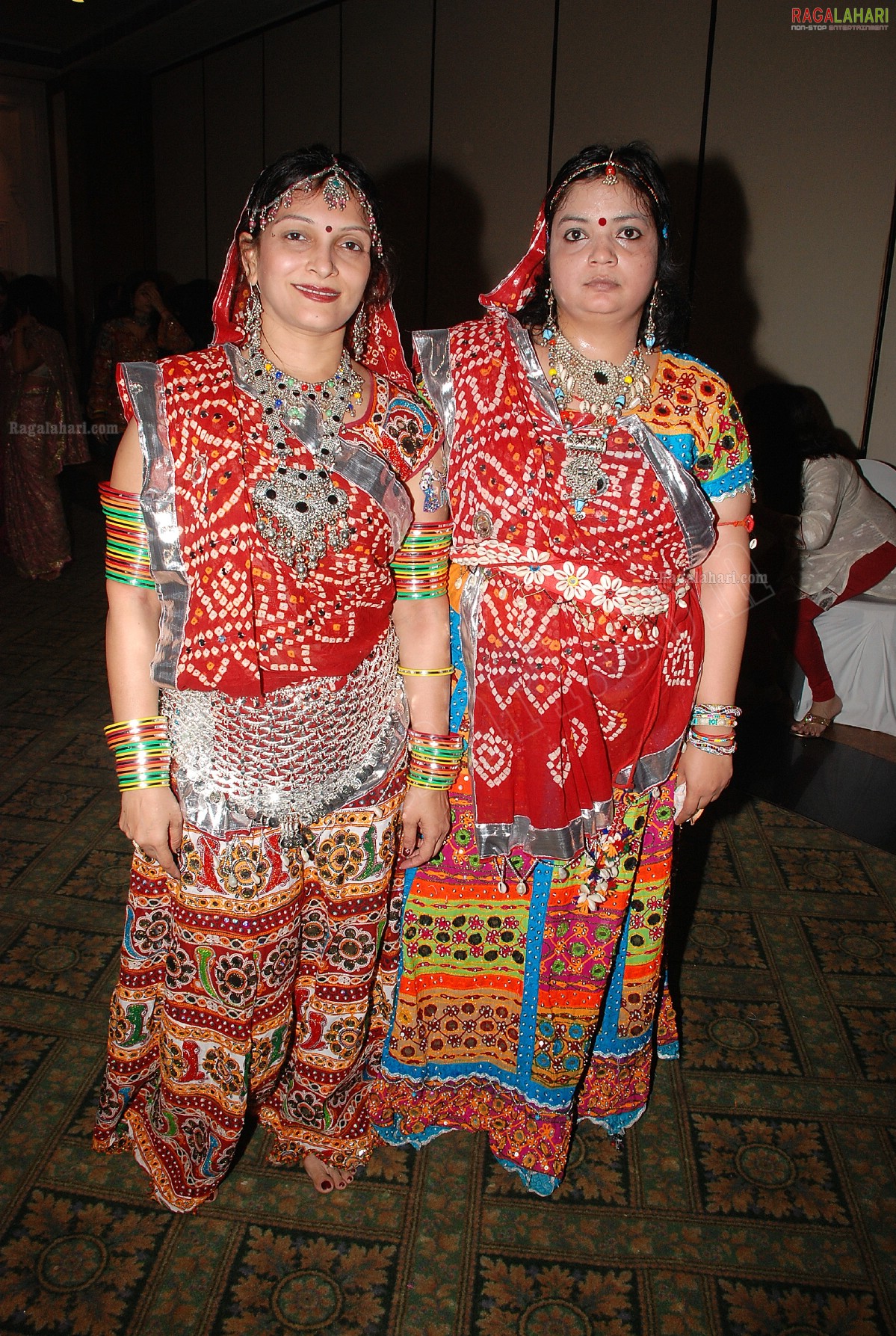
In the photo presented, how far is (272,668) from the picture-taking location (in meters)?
1.25

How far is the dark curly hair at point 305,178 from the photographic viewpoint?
118cm

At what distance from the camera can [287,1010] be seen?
1.46 m

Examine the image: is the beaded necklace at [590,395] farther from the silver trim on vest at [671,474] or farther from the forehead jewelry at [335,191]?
the forehead jewelry at [335,191]

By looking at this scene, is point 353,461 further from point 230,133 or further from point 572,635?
point 230,133

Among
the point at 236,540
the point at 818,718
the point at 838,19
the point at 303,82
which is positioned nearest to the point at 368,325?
the point at 236,540

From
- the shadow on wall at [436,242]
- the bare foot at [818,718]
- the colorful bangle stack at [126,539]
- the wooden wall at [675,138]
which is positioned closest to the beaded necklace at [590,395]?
the colorful bangle stack at [126,539]

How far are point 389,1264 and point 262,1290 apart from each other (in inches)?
7.7

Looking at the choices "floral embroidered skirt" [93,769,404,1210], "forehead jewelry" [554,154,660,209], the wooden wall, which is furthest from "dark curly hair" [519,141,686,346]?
the wooden wall

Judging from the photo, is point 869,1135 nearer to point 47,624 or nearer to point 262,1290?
point 262,1290

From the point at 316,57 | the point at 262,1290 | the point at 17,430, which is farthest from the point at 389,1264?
the point at 316,57

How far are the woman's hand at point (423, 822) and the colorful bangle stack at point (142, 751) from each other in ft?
1.24

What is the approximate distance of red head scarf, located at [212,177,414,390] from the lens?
1.29 meters

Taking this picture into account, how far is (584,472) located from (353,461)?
1.09 ft

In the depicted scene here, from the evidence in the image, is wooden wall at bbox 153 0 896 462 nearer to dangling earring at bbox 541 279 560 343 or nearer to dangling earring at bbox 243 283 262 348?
dangling earring at bbox 541 279 560 343
